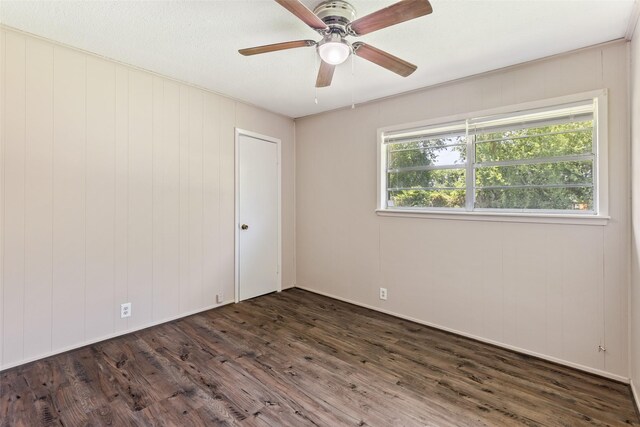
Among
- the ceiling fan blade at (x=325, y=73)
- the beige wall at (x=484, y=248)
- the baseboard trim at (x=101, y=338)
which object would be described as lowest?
the baseboard trim at (x=101, y=338)

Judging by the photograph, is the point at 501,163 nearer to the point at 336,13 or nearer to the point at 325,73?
the point at 325,73

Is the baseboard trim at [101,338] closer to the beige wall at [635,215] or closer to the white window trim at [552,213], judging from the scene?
the white window trim at [552,213]

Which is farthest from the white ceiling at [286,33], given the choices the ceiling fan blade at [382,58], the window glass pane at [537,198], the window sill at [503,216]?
the window sill at [503,216]

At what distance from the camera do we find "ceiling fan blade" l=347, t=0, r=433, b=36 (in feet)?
4.97

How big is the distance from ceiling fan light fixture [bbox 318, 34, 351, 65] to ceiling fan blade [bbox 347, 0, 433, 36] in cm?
10

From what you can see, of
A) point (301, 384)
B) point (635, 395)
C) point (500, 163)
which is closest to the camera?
point (635, 395)

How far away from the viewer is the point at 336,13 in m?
1.89

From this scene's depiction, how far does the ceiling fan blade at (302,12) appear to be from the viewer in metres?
1.52

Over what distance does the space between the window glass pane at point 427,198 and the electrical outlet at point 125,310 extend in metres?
2.92

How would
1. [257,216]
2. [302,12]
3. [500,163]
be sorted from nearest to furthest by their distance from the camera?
1. [302,12]
2. [500,163]
3. [257,216]

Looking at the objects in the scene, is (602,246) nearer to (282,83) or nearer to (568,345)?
(568,345)

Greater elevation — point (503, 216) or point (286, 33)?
point (286, 33)

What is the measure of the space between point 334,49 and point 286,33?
0.57 m

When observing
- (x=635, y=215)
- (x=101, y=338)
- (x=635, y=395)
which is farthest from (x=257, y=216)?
(x=635, y=395)
